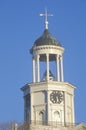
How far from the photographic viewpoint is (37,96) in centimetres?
19862

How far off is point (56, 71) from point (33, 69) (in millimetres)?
3529

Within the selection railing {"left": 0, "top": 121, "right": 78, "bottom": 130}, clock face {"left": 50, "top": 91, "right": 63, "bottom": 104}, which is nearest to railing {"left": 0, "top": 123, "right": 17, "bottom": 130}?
railing {"left": 0, "top": 121, "right": 78, "bottom": 130}

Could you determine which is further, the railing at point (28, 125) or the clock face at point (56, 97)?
the clock face at point (56, 97)

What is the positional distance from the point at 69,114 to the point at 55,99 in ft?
12.5

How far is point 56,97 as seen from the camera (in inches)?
7781

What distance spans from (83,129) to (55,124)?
4.16 metres

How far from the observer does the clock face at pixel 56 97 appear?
198 metres

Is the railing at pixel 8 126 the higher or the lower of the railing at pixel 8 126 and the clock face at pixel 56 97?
the lower

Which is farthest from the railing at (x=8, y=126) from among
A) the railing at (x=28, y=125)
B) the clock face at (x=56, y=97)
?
the clock face at (x=56, y=97)

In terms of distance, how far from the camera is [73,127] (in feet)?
644

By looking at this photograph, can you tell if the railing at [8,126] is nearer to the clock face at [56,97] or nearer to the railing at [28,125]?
the railing at [28,125]

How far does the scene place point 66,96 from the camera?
199m

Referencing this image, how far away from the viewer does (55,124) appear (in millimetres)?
196375

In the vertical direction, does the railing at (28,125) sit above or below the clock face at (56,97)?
below
